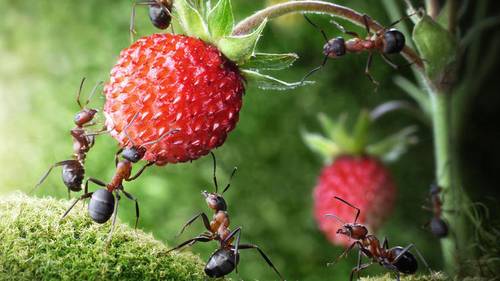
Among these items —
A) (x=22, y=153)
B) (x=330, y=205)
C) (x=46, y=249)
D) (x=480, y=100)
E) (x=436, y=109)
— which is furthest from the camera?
(x=480, y=100)

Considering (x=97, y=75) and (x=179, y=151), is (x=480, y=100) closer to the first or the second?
(x=97, y=75)

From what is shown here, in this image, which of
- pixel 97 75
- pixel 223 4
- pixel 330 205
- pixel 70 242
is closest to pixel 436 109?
pixel 330 205

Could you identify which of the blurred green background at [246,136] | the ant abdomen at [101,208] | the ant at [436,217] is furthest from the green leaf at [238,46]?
the blurred green background at [246,136]

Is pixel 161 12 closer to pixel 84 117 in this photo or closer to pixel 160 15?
pixel 160 15

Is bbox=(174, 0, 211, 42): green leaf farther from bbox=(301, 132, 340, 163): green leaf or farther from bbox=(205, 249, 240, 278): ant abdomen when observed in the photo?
bbox=(301, 132, 340, 163): green leaf

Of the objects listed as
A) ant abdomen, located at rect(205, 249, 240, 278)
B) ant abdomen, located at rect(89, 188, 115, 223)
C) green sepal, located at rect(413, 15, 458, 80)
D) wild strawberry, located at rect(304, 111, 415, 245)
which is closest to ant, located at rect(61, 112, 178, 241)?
ant abdomen, located at rect(89, 188, 115, 223)

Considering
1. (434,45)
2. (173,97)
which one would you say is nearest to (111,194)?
(173,97)
